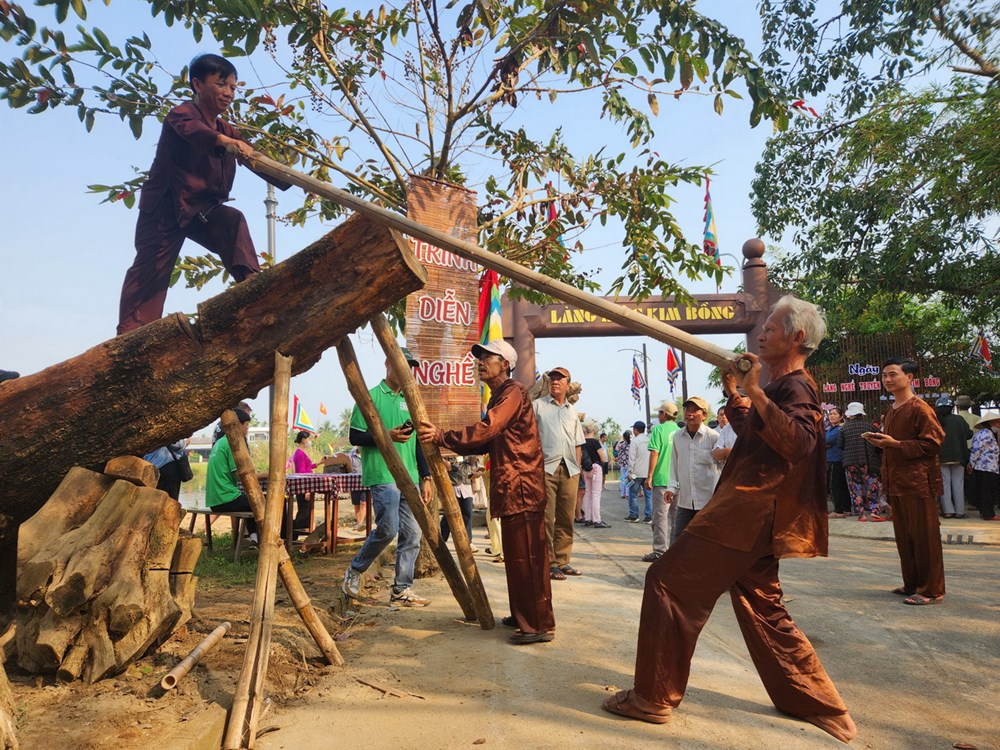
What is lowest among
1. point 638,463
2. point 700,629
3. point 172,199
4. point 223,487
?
point 700,629

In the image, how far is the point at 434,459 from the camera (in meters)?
4.46

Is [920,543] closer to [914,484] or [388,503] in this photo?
[914,484]

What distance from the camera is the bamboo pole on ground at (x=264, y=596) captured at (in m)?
2.99

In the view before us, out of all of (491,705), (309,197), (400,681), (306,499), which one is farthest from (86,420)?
(306,499)

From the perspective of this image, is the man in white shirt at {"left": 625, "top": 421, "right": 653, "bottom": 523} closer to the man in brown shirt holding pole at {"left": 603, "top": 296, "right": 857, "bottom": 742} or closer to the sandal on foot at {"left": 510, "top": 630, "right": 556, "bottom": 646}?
the sandal on foot at {"left": 510, "top": 630, "right": 556, "bottom": 646}

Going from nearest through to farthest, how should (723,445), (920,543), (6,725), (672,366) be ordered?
(6,725) → (920,543) → (723,445) → (672,366)

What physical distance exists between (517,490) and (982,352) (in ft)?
42.9

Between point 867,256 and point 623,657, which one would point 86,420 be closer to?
point 623,657

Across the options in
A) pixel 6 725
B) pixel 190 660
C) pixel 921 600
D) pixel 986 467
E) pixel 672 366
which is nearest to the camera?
pixel 6 725

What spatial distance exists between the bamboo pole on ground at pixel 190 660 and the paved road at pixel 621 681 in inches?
18.4

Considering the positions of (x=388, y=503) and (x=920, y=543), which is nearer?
(x=388, y=503)

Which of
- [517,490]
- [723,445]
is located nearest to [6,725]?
[517,490]

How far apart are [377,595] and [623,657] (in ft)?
8.23

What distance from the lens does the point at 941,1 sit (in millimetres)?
9594
